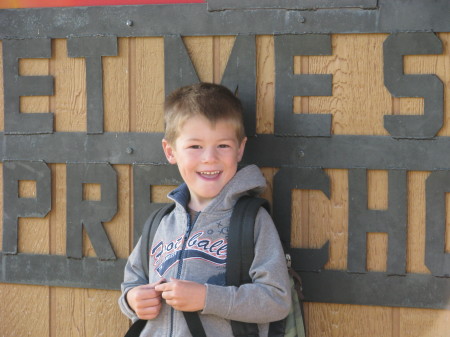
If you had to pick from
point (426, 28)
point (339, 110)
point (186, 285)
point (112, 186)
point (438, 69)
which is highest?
point (426, 28)

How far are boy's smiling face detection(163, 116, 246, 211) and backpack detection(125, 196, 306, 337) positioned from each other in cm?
11

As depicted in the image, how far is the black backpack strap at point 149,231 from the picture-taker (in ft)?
7.44

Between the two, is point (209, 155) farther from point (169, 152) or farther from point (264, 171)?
point (264, 171)

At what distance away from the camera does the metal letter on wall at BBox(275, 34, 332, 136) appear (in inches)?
90.4

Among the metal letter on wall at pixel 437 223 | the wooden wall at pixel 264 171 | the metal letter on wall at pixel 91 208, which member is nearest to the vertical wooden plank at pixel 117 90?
the wooden wall at pixel 264 171

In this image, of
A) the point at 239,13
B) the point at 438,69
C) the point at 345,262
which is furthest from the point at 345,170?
the point at 239,13

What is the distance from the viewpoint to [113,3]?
2.52 m

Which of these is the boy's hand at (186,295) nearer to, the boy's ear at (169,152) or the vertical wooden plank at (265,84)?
the boy's ear at (169,152)

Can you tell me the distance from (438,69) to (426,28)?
0.48 feet

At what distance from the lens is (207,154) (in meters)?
2.12

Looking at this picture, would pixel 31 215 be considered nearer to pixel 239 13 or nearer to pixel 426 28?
pixel 239 13

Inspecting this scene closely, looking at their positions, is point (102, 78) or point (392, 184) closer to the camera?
point (392, 184)

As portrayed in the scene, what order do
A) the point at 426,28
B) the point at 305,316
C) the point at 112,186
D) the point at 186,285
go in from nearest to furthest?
1. the point at 186,285
2. the point at 426,28
3. the point at 305,316
4. the point at 112,186

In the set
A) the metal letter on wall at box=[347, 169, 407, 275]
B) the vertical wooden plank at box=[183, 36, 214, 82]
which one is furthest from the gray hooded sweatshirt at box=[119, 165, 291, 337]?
the vertical wooden plank at box=[183, 36, 214, 82]
